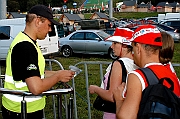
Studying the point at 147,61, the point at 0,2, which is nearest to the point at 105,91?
the point at 147,61

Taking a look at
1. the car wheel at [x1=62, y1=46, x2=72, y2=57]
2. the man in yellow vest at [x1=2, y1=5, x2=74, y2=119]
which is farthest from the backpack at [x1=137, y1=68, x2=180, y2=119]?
the car wheel at [x1=62, y1=46, x2=72, y2=57]

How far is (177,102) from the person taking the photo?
7.88 ft

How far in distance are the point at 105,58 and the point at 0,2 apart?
5809 millimetres

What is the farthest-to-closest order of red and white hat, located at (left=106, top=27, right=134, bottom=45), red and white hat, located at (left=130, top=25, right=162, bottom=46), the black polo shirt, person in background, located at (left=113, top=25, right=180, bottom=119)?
red and white hat, located at (left=106, top=27, right=134, bottom=45) → the black polo shirt → red and white hat, located at (left=130, top=25, right=162, bottom=46) → person in background, located at (left=113, top=25, right=180, bottom=119)

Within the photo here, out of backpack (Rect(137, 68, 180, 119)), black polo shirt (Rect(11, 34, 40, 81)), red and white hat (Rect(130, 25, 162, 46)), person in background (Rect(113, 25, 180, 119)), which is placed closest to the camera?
backpack (Rect(137, 68, 180, 119))

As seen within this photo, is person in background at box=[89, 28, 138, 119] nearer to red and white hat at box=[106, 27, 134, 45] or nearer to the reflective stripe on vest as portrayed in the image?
red and white hat at box=[106, 27, 134, 45]

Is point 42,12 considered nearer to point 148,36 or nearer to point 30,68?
point 30,68

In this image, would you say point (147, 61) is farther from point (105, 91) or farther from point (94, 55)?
point (94, 55)

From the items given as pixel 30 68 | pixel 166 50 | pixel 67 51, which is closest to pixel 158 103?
pixel 166 50

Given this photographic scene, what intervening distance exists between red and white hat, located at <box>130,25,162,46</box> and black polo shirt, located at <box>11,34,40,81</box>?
95cm

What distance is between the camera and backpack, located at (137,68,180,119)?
7.70 feet

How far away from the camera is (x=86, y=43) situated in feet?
54.9

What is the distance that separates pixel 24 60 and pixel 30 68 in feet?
0.29

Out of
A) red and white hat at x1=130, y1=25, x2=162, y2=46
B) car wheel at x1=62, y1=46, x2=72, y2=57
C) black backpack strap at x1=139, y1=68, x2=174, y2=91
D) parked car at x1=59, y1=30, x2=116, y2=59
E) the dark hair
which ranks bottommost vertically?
car wheel at x1=62, y1=46, x2=72, y2=57
